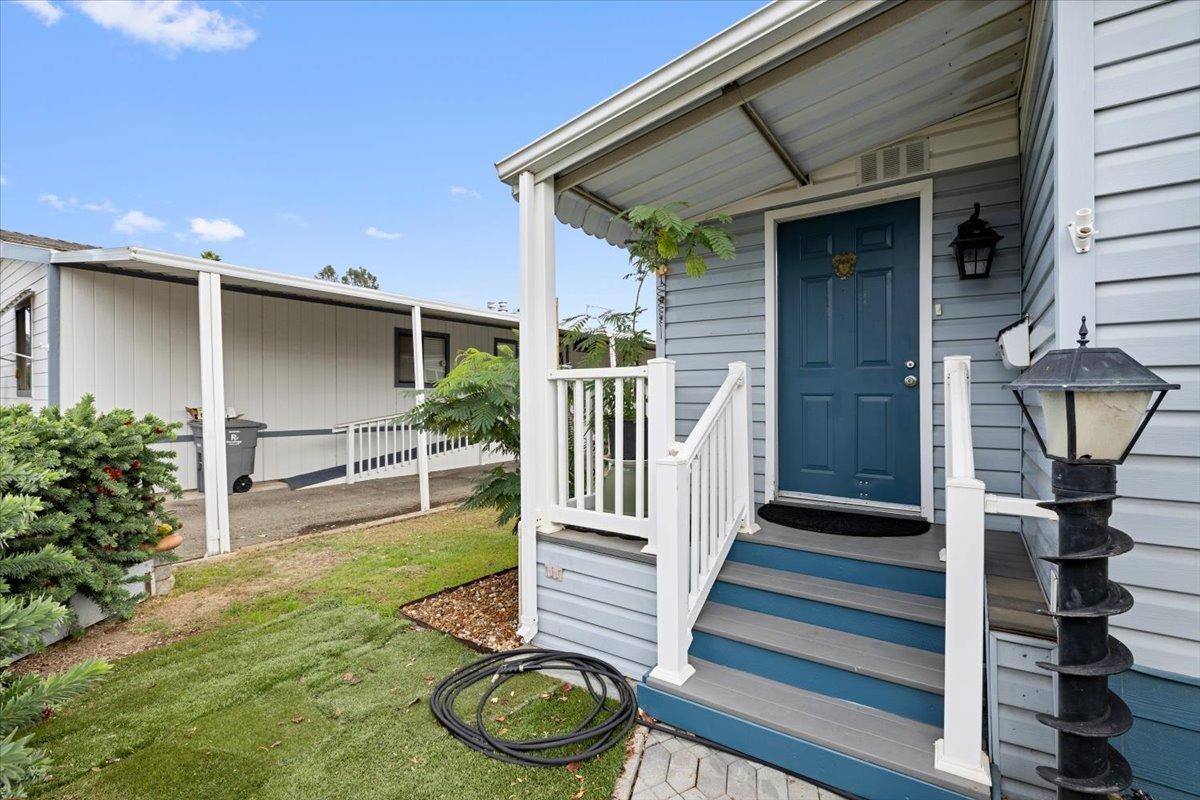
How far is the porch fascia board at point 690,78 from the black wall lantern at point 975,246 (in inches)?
58.1

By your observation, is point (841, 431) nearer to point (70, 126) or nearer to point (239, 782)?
point (239, 782)

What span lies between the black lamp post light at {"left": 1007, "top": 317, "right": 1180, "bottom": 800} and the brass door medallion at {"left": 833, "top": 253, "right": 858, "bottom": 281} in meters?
2.23

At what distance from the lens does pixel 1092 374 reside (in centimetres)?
111

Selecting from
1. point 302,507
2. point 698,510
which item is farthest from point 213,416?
point 698,510

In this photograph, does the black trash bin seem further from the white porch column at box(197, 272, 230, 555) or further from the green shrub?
the green shrub

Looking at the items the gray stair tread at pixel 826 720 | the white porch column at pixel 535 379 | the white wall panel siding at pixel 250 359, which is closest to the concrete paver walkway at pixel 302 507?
the white wall panel siding at pixel 250 359

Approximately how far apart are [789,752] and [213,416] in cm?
530

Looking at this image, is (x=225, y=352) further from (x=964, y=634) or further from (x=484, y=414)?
(x=964, y=634)

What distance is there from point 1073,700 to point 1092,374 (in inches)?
30.8

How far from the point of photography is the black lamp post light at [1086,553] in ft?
3.67

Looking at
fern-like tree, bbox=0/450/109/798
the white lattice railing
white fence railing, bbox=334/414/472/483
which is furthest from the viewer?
white fence railing, bbox=334/414/472/483

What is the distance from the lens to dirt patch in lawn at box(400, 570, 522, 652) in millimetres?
2904

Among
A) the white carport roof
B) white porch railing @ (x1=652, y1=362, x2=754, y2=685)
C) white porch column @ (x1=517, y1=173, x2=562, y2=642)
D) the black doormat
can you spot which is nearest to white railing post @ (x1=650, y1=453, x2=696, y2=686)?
white porch railing @ (x1=652, y1=362, x2=754, y2=685)

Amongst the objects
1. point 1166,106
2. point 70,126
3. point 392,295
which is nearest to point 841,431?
point 1166,106
